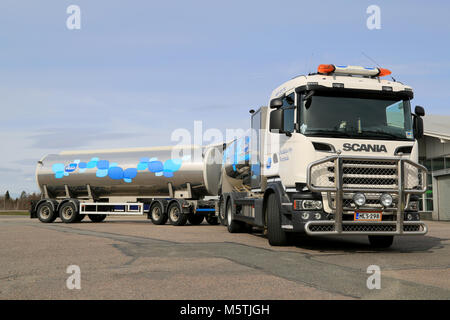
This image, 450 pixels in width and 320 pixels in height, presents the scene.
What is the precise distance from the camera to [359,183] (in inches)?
346

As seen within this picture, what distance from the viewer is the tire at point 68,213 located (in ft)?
70.4

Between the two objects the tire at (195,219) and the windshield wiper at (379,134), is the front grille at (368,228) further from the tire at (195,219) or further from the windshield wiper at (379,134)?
the tire at (195,219)

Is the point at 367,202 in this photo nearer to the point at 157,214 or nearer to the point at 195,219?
the point at 195,219

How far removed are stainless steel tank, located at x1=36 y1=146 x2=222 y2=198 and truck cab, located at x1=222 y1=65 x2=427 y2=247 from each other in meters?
8.93

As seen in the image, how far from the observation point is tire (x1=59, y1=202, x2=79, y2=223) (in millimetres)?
21466

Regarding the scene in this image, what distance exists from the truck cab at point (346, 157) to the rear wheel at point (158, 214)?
10231 millimetres

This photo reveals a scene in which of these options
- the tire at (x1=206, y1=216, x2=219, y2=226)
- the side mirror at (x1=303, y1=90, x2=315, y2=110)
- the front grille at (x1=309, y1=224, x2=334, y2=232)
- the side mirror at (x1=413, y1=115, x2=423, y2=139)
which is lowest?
the tire at (x1=206, y1=216, x2=219, y2=226)

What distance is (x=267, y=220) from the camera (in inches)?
408

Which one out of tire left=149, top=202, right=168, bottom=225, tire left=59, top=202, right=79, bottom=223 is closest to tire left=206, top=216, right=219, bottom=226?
tire left=149, top=202, right=168, bottom=225

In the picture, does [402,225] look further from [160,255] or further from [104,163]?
[104,163]

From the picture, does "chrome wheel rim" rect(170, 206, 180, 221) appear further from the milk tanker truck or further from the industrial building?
the industrial building

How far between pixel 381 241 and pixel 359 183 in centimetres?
253
